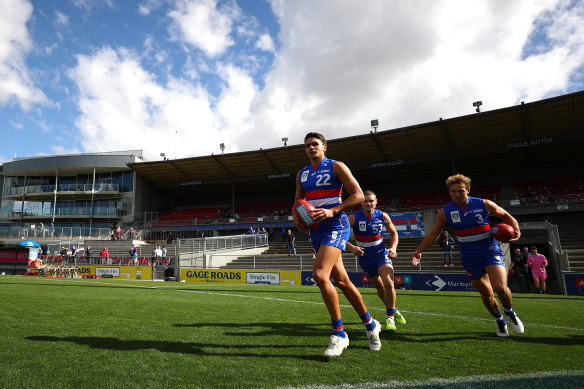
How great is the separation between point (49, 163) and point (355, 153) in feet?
120

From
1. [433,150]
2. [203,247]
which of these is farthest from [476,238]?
[433,150]

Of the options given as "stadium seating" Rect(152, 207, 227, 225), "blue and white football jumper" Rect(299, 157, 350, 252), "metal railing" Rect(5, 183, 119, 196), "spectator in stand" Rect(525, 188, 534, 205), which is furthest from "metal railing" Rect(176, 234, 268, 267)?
"metal railing" Rect(5, 183, 119, 196)

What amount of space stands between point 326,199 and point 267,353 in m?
1.65

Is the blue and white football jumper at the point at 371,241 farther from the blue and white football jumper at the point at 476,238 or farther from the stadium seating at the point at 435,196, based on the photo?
the stadium seating at the point at 435,196

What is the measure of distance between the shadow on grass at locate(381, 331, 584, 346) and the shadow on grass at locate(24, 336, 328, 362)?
44.2 inches

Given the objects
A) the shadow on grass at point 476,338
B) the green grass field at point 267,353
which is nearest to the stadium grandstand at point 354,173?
the shadow on grass at point 476,338

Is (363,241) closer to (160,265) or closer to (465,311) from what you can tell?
(465,311)

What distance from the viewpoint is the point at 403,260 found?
1939 cm

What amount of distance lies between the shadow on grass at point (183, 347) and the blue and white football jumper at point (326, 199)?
1.06 meters

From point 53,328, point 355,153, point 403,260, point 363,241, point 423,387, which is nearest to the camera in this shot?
point 423,387

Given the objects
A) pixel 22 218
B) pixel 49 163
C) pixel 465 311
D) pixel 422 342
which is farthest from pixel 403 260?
pixel 22 218

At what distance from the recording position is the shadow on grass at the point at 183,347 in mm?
3162

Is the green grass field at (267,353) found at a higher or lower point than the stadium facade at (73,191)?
lower

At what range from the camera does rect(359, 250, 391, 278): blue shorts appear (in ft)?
17.4
